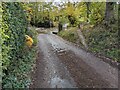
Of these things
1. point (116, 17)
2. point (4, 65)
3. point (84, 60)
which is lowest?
point (84, 60)

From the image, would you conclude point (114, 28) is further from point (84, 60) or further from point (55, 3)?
point (55, 3)

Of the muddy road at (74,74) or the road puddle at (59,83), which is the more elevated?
the road puddle at (59,83)

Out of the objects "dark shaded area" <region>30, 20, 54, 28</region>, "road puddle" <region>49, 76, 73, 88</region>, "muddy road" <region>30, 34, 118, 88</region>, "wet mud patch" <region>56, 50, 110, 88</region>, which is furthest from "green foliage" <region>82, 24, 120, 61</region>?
"dark shaded area" <region>30, 20, 54, 28</region>

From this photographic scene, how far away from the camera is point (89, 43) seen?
15719mm

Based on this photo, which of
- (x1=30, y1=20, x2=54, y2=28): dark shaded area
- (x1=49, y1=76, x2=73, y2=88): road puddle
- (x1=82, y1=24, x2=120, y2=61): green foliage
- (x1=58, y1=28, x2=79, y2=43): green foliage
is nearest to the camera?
(x1=49, y1=76, x2=73, y2=88): road puddle

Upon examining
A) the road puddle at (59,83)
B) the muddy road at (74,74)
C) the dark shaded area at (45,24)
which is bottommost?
the muddy road at (74,74)

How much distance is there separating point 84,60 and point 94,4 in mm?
9648

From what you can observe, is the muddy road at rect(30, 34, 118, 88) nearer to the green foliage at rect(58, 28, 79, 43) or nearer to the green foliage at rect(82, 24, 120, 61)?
the green foliage at rect(82, 24, 120, 61)

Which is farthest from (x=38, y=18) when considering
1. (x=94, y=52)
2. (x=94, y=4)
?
(x=94, y=52)

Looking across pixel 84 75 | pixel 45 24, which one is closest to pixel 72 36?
pixel 84 75

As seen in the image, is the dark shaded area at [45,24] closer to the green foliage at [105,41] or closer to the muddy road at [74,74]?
the green foliage at [105,41]

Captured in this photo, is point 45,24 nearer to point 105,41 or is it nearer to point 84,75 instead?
point 105,41

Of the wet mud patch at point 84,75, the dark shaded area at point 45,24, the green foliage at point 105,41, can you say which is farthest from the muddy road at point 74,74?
the dark shaded area at point 45,24

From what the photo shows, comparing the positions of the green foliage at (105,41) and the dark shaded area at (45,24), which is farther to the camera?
the dark shaded area at (45,24)
